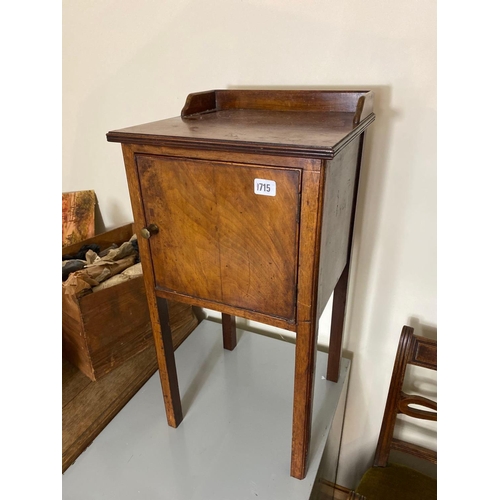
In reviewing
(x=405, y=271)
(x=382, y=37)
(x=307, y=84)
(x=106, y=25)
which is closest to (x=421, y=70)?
(x=382, y=37)

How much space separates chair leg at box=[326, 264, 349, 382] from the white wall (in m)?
0.10

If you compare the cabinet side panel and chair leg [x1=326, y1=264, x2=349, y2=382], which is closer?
the cabinet side panel

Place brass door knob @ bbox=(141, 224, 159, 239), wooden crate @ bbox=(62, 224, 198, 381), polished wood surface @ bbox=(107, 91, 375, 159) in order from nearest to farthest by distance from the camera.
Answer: polished wood surface @ bbox=(107, 91, 375, 159) < brass door knob @ bbox=(141, 224, 159, 239) < wooden crate @ bbox=(62, 224, 198, 381)

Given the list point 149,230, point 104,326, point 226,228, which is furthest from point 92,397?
point 226,228

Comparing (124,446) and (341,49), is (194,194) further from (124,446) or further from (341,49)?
(124,446)

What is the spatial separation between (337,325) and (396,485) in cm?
48

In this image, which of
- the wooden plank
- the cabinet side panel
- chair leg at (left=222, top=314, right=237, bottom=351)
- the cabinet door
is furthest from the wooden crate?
the cabinet side panel

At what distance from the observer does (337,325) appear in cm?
109

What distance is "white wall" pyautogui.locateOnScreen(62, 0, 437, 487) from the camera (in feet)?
2.90

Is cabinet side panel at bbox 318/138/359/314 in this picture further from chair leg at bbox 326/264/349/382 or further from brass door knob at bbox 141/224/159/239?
brass door knob at bbox 141/224/159/239

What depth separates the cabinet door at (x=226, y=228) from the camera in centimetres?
66

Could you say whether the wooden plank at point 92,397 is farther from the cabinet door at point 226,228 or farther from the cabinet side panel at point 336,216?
the cabinet side panel at point 336,216

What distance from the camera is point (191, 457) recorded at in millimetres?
952
